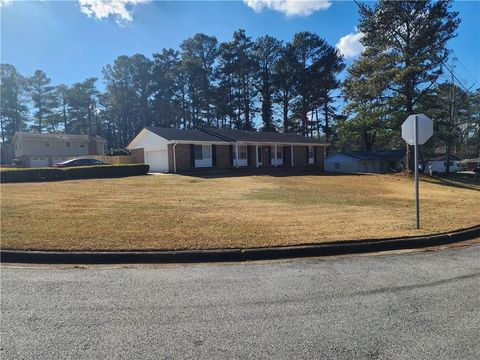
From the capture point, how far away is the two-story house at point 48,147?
41.6 meters

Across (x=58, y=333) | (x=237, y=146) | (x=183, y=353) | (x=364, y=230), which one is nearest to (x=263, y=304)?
(x=183, y=353)

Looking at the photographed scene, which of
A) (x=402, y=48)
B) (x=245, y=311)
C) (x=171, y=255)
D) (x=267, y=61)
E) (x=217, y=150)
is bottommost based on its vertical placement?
(x=245, y=311)

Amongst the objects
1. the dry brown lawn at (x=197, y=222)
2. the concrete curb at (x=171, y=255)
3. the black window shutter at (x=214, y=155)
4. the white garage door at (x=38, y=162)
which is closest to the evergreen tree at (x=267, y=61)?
the black window shutter at (x=214, y=155)

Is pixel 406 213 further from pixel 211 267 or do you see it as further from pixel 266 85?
pixel 266 85

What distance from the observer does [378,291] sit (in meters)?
4.36

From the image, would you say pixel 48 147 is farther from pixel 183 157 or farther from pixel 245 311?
pixel 245 311

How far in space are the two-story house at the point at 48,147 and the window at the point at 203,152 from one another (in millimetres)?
22676

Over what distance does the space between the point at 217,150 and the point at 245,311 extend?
2672cm

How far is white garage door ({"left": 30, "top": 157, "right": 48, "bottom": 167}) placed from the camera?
1592 inches

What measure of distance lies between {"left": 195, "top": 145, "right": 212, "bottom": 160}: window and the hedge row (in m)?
4.69

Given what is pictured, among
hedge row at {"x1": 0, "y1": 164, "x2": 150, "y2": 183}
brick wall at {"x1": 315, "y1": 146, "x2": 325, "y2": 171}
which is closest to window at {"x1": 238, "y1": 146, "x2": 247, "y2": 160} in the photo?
hedge row at {"x1": 0, "y1": 164, "x2": 150, "y2": 183}

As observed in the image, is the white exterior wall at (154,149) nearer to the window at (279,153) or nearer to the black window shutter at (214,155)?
the black window shutter at (214,155)

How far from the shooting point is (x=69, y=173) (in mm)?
22094

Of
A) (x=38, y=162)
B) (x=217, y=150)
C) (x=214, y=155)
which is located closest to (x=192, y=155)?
(x=214, y=155)
